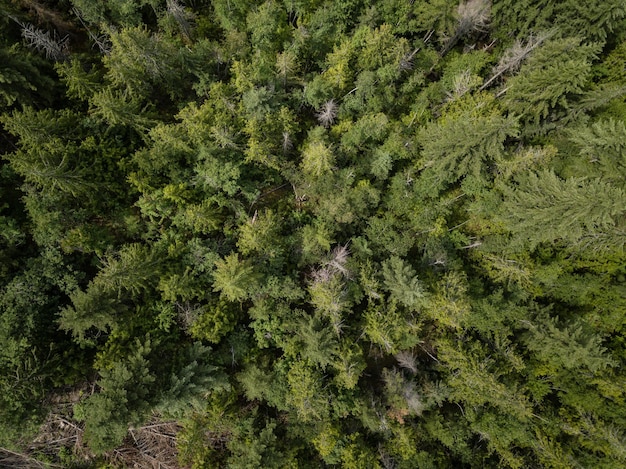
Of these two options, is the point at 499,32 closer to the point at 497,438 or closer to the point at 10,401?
the point at 497,438

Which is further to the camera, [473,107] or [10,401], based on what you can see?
[473,107]

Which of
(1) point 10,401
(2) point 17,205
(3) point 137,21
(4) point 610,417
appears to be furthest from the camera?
(3) point 137,21

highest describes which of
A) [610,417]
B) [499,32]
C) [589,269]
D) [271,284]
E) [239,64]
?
[499,32]

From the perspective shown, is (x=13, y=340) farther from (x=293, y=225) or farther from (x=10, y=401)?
(x=293, y=225)

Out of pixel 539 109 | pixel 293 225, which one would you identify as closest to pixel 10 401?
pixel 293 225

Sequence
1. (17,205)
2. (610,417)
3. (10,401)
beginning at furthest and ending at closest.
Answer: (610,417), (17,205), (10,401)

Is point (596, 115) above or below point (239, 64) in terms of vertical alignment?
above
